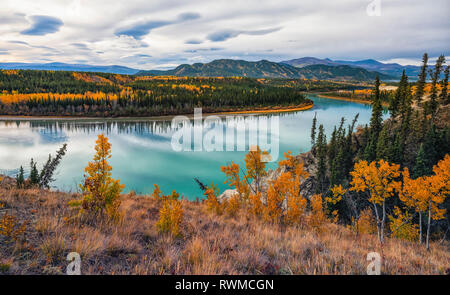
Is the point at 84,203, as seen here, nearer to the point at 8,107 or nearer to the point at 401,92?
the point at 401,92

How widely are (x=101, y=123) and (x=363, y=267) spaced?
106754 millimetres

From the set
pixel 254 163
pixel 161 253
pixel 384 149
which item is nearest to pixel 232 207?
pixel 254 163

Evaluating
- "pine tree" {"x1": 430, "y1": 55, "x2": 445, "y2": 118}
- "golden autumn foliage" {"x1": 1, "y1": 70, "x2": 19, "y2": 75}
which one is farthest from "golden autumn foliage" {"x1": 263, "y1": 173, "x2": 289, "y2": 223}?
"golden autumn foliage" {"x1": 1, "y1": 70, "x2": 19, "y2": 75}

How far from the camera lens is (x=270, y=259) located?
15.8ft

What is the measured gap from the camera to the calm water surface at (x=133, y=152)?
41.4 m

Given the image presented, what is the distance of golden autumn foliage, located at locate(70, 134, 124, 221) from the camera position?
6.21m

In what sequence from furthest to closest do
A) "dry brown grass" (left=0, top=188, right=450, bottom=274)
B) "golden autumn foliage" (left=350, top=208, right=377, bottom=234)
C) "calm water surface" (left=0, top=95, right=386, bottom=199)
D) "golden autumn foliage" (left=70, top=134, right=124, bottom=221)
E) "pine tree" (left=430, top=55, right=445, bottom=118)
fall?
1. "pine tree" (left=430, top=55, right=445, bottom=118)
2. "calm water surface" (left=0, top=95, right=386, bottom=199)
3. "golden autumn foliage" (left=350, top=208, right=377, bottom=234)
4. "golden autumn foliage" (left=70, top=134, right=124, bottom=221)
5. "dry brown grass" (left=0, top=188, right=450, bottom=274)

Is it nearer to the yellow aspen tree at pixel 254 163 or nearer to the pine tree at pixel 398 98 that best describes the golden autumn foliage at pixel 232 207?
the yellow aspen tree at pixel 254 163

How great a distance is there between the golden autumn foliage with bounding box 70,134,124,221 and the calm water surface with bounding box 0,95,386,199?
68.4ft

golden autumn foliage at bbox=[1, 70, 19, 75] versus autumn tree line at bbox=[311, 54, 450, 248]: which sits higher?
golden autumn foliage at bbox=[1, 70, 19, 75]

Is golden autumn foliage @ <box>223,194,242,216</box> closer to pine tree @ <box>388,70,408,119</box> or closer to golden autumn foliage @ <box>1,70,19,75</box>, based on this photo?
pine tree @ <box>388,70,408,119</box>

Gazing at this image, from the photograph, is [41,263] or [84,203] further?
[84,203]
